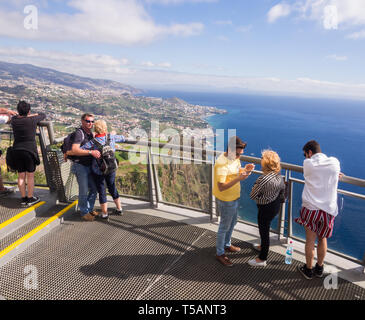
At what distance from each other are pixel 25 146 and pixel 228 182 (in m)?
3.41

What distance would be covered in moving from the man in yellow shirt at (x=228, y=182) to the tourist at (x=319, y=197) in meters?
0.67

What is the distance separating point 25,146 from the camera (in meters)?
3.99

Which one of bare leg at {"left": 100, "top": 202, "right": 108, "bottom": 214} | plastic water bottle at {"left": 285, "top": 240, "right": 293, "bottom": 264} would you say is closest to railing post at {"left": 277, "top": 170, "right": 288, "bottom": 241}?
plastic water bottle at {"left": 285, "top": 240, "right": 293, "bottom": 264}

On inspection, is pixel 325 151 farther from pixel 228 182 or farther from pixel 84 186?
pixel 84 186

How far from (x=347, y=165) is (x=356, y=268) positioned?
6044 cm

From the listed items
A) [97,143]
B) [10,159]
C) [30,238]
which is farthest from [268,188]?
[10,159]

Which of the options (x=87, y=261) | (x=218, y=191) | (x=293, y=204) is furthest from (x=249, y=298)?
(x=87, y=261)
